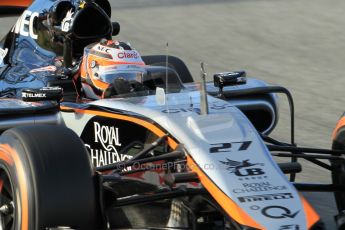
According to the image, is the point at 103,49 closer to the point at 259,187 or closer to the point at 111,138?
the point at 111,138

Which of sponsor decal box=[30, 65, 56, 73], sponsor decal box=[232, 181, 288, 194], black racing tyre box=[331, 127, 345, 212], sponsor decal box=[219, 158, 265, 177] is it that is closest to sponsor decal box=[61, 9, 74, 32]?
sponsor decal box=[30, 65, 56, 73]

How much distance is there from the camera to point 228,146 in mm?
5297

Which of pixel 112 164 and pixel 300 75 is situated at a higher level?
pixel 112 164

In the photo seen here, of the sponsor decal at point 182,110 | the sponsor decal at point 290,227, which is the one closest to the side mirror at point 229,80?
the sponsor decal at point 182,110

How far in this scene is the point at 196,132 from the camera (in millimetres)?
5402

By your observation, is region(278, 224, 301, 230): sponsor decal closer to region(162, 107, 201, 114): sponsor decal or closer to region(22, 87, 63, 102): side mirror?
region(162, 107, 201, 114): sponsor decal

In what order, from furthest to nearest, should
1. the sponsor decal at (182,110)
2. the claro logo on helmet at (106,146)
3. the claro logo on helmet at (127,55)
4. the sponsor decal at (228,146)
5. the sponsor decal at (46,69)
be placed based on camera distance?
the sponsor decal at (46,69) → the claro logo on helmet at (127,55) → the claro logo on helmet at (106,146) → the sponsor decal at (182,110) → the sponsor decal at (228,146)

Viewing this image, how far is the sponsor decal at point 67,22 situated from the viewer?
778 centimetres

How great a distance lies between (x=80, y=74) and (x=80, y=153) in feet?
6.88

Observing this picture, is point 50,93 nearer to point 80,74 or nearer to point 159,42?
point 80,74

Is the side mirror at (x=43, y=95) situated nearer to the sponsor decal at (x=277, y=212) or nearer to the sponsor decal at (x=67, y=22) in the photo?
the sponsor decal at (x=67, y=22)

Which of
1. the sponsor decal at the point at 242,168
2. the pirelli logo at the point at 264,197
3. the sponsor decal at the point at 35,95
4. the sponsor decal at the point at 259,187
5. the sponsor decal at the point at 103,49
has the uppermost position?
the sponsor decal at the point at 103,49

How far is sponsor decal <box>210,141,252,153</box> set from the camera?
5262 mm

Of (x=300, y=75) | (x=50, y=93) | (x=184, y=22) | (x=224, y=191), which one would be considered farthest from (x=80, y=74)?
(x=184, y=22)
